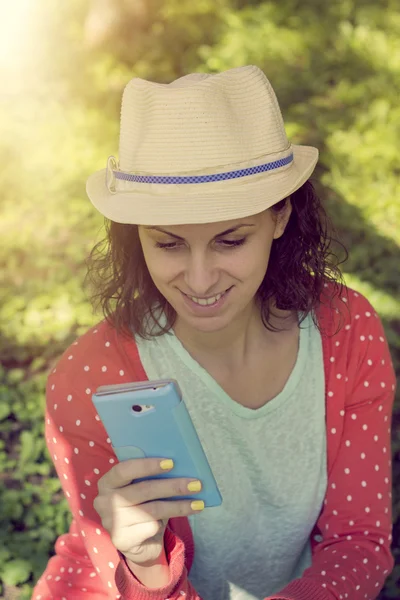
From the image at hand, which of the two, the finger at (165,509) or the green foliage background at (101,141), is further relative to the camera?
the green foliage background at (101,141)

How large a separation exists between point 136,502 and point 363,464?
2.79 ft

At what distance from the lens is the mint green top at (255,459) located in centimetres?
235

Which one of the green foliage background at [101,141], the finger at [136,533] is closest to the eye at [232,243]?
the finger at [136,533]

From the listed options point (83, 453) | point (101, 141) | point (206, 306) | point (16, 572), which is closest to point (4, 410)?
point (16, 572)

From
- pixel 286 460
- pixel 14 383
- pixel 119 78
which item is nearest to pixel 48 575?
pixel 286 460

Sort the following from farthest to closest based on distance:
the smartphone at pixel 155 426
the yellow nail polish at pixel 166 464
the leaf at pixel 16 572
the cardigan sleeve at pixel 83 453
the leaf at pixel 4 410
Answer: the leaf at pixel 4 410, the leaf at pixel 16 572, the cardigan sleeve at pixel 83 453, the yellow nail polish at pixel 166 464, the smartphone at pixel 155 426

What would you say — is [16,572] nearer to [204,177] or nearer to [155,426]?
[155,426]

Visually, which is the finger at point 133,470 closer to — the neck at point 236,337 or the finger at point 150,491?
the finger at point 150,491

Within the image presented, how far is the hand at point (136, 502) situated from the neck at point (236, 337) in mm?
589

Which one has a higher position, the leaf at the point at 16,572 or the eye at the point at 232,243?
the eye at the point at 232,243

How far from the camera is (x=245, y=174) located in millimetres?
1923

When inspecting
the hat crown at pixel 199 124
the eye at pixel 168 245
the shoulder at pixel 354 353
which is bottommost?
the shoulder at pixel 354 353

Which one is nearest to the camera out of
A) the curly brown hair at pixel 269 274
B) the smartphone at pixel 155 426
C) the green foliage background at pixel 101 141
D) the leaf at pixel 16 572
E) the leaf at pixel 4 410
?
the smartphone at pixel 155 426

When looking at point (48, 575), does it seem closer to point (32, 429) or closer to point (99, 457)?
point (99, 457)
